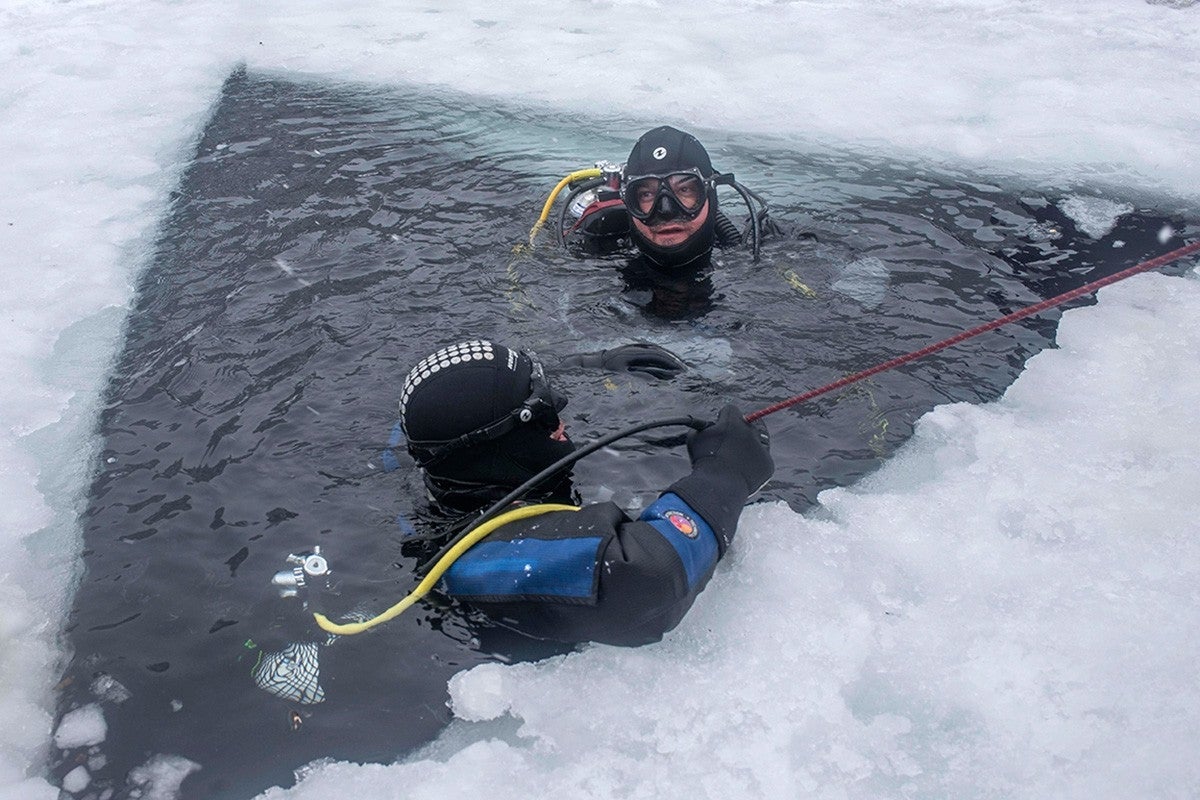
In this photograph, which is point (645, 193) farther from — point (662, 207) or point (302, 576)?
point (302, 576)

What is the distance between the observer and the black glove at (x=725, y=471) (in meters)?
2.86

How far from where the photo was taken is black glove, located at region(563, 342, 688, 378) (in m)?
3.95

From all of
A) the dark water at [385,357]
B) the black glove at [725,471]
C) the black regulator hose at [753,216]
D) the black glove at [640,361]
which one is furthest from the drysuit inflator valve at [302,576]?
the black regulator hose at [753,216]

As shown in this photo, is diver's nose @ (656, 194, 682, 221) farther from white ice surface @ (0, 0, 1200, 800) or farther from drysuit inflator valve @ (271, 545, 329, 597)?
drysuit inflator valve @ (271, 545, 329, 597)

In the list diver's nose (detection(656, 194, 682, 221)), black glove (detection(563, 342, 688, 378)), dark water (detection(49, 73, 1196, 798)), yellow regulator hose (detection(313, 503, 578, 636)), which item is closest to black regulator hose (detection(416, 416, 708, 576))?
yellow regulator hose (detection(313, 503, 578, 636))

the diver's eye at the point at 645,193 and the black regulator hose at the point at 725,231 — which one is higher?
the diver's eye at the point at 645,193

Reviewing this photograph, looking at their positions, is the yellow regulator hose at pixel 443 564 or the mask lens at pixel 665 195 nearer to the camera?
the yellow regulator hose at pixel 443 564

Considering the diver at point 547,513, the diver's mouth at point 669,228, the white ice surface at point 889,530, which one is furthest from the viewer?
the diver's mouth at point 669,228

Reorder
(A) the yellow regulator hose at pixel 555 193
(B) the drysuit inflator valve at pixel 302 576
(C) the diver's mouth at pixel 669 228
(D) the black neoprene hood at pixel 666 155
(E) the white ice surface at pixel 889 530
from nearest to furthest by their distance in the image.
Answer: (E) the white ice surface at pixel 889 530, (B) the drysuit inflator valve at pixel 302 576, (D) the black neoprene hood at pixel 666 155, (C) the diver's mouth at pixel 669 228, (A) the yellow regulator hose at pixel 555 193

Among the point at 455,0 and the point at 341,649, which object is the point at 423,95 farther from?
the point at 341,649

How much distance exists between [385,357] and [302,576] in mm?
1327

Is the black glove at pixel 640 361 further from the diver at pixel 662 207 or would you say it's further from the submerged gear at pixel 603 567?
the submerged gear at pixel 603 567

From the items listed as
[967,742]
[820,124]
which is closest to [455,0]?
[820,124]

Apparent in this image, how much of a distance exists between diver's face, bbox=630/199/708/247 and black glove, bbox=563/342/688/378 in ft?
2.45
